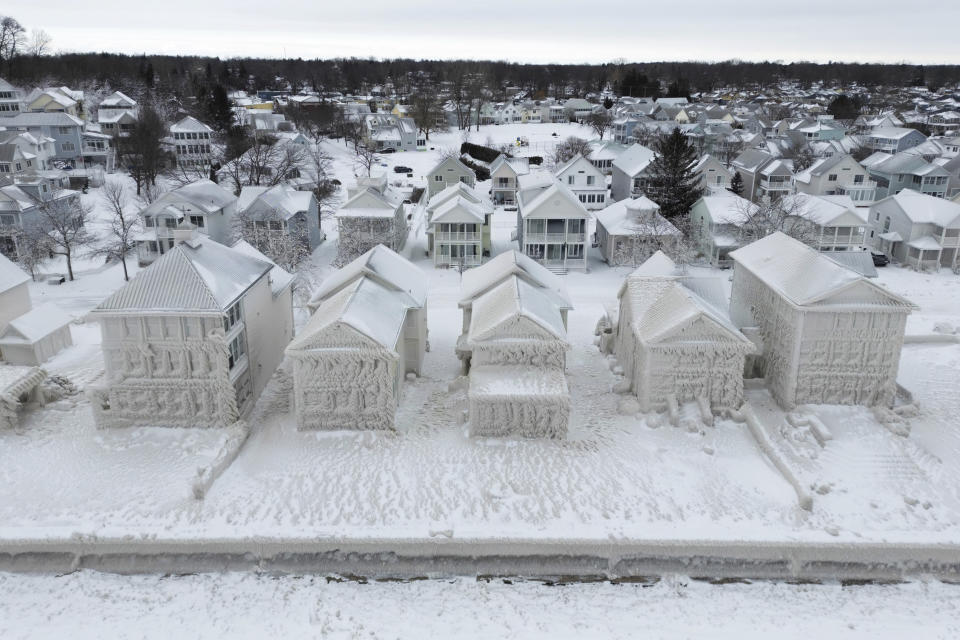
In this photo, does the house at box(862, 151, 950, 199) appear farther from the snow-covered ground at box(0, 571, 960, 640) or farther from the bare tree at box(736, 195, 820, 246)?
the snow-covered ground at box(0, 571, 960, 640)

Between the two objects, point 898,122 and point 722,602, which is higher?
point 898,122

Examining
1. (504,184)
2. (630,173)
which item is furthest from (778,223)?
(504,184)

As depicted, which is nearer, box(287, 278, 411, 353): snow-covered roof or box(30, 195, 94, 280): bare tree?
box(287, 278, 411, 353): snow-covered roof

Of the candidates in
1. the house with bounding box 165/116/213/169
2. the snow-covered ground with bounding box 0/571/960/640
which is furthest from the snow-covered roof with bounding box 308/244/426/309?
the house with bounding box 165/116/213/169

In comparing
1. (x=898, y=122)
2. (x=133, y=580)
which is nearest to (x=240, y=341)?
(x=133, y=580)

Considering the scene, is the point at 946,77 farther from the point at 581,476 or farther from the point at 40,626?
the point at 40,626

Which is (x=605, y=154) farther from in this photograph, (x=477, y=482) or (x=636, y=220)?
(x=477, y=482)

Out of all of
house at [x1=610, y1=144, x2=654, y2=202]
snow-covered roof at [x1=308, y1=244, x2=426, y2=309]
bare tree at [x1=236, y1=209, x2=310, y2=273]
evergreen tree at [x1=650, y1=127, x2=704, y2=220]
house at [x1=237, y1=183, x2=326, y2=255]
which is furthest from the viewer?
house at [x1=610, y1=144, x2=654, y2=202]
